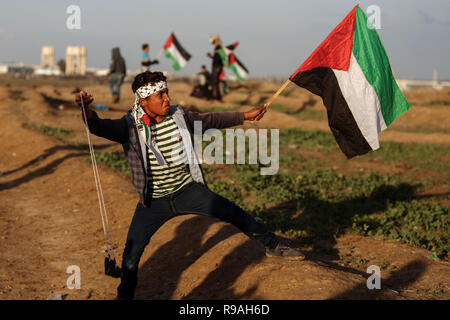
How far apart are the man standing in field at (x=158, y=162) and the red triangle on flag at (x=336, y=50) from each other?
52.6 inches

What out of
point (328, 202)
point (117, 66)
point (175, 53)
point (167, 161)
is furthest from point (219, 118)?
point (175, 53)

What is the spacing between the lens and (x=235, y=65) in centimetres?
2762

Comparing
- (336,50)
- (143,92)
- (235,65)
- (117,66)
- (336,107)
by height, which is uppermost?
(235,65)

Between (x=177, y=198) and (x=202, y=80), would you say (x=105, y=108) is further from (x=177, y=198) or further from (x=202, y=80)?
(x=177, y=198)

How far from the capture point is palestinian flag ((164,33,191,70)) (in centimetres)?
2397

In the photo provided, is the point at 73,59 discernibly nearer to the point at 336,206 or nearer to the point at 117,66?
the point at 117,66

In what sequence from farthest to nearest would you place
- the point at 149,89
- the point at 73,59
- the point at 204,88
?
the point at 73,59, the point at 204,88, the point at 149,89

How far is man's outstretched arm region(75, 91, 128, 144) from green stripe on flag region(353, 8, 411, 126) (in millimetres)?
2665

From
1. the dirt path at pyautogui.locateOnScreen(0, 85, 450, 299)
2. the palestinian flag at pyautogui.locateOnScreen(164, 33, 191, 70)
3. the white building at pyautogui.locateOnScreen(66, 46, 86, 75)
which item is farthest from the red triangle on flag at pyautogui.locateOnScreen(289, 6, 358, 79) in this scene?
the white building at pyautogui.locateOnScreen(66, 46, 86, 75)

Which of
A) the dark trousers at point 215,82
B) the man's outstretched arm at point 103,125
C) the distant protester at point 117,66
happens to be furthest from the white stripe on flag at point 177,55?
the man's outstretched arm at point 103,125

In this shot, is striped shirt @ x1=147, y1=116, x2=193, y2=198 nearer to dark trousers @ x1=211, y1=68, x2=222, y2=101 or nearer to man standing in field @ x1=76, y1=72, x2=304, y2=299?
man standing in field @ x1=76, y1=72, x2=304, y2=299

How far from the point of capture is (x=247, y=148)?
1448 centimetres

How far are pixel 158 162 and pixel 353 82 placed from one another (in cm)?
235

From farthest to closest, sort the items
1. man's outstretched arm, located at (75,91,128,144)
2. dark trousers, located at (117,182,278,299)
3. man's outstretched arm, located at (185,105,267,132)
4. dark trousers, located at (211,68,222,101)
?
dark trousers, located at (211,68,222,101)
man's outstretched arm, located at (185,105,267,132)
dark trousers, located at (117,182,278,299)
man's outstretched arm, located at (75,91,128,144)
